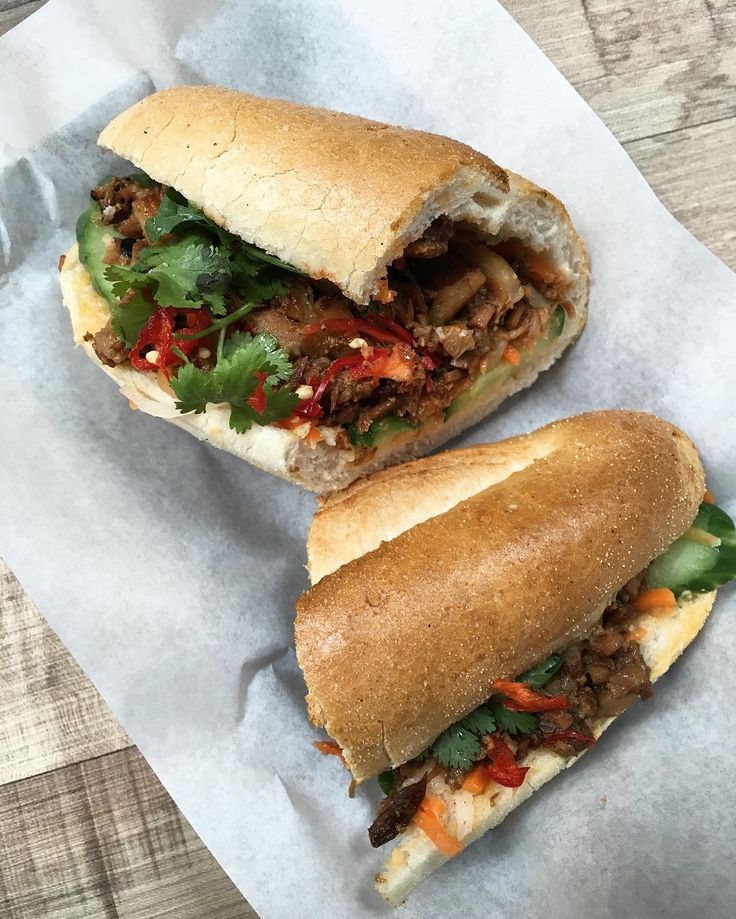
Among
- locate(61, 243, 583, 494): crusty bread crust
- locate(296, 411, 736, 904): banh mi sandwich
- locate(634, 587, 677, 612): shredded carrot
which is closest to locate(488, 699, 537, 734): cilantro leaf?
locate(296, 411, 736, 904): banh mi sandwich

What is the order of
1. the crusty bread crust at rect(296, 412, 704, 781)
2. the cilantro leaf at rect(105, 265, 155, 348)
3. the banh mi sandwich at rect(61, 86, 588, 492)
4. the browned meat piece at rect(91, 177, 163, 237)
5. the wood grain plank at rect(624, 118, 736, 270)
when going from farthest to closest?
1. the wood grain plank at rect(624, 118, 736, 270)
2. the browned meat piece at rect(91, 177, 163, 237)
3. the cilantro leaf at rect(105, 265, 155, 348)
4. the banh mi sandwich at rect(61, 86, 588, 492)
5. the crusty bread crust at rect(296, 412, 704, 781)

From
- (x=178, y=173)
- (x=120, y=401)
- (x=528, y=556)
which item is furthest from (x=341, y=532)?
(x=178, y=173)

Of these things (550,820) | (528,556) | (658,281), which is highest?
(658,281)

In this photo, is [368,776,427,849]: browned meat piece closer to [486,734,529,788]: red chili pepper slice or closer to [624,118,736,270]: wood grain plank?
[486,734,529,788]: red chili pepper slice

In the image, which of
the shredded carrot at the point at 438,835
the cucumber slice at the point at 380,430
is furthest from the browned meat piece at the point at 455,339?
the shredded carrot at the point at 438,835

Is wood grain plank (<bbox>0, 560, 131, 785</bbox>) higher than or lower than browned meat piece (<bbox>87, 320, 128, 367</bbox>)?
lower

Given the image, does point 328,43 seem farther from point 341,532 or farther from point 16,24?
point 341,532

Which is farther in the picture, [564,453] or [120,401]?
[120,401]

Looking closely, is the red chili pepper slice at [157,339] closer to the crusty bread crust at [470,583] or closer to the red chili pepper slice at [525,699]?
the crusty bread crust at [470,583]
